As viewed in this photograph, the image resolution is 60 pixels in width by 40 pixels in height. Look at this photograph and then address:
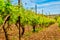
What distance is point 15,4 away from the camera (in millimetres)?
17141

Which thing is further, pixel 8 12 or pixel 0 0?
pixel 8 12

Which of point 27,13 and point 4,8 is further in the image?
point 27,13

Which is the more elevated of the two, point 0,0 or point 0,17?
point 0,0

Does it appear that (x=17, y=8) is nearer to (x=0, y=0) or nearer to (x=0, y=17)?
(x=0, y=17)

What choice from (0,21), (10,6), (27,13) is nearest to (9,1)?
(10,6)

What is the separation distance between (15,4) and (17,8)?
52cm

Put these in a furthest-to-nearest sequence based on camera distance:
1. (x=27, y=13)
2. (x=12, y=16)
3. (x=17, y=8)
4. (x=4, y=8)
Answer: (x=27, y=13) < (x=17, y=8) < (x=12, y=16) < (x=4, y=8)

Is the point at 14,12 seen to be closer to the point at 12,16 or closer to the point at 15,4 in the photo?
the point at 12,16

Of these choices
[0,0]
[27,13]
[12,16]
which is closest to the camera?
[0,0]

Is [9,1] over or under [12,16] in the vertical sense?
over

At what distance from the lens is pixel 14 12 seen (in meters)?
15.6

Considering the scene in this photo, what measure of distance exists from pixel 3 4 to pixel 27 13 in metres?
8.21

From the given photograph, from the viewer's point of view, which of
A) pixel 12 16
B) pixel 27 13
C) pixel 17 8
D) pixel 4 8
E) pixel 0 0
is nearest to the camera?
pixel 0 0

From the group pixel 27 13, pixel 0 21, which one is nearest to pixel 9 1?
pixel 0 21
